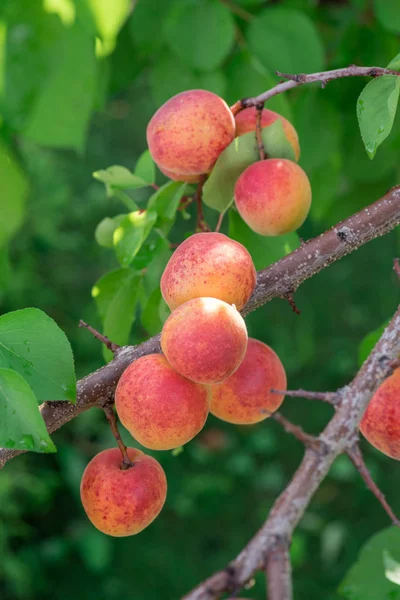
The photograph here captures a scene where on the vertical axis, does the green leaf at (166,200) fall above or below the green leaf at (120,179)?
above

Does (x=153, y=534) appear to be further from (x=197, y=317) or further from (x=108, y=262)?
(x=197, y=317)

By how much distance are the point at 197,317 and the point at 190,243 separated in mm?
107

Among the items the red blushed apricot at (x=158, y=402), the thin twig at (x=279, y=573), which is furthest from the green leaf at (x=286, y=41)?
the thin twig at (x=279, y=573)

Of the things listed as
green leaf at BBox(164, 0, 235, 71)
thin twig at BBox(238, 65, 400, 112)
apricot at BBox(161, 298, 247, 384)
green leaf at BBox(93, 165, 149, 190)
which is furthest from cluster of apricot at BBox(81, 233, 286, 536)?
green leaf at BBox(164, 0, 235, 71)

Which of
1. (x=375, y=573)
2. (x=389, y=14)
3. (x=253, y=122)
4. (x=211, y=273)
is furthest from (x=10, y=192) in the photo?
(x=389, y=14)

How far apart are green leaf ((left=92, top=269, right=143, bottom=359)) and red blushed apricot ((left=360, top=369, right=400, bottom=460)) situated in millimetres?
398

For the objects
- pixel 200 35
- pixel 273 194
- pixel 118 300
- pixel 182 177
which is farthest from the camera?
pixel 200 35

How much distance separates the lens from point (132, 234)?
1.00 m

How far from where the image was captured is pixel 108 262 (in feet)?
11.0

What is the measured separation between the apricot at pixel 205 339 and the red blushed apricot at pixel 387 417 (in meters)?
0.22

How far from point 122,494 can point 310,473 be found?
299mm

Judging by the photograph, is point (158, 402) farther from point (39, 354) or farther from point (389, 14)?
point (389, 14)

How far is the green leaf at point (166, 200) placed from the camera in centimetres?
100

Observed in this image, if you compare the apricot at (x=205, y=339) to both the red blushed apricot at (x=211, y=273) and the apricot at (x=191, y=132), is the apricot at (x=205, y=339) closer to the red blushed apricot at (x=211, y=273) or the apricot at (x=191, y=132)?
the red blushed apricot at (x=211, y=273)
